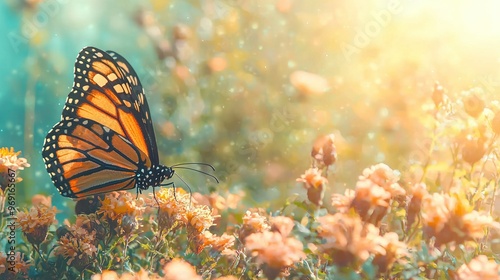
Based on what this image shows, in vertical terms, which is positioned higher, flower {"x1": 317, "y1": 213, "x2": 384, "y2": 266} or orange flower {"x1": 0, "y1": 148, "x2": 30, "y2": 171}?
orange flower {"x1": 0, "y1": 148, "x2": 30, "y2": 171}

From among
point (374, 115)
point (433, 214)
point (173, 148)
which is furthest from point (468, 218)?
point (173, 148)

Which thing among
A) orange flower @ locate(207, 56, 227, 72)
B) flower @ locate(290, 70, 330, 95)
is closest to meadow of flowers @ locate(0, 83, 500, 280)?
flower @ locate(290, 70, 330, 95)

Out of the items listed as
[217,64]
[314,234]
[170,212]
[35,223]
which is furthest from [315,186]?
[217,64]

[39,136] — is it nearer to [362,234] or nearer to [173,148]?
[173,148]

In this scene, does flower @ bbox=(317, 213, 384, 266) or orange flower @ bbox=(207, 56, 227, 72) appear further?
orange flower @ bbox=(207, 56, 227, 72)


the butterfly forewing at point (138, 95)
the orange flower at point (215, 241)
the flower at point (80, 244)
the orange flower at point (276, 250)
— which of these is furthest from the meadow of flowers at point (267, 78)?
the orange flower at point (276, 250)

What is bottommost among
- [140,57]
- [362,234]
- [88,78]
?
[362,234]

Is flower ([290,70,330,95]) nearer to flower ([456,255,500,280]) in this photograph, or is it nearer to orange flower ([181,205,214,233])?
orange flower ([181,205,214,233])
